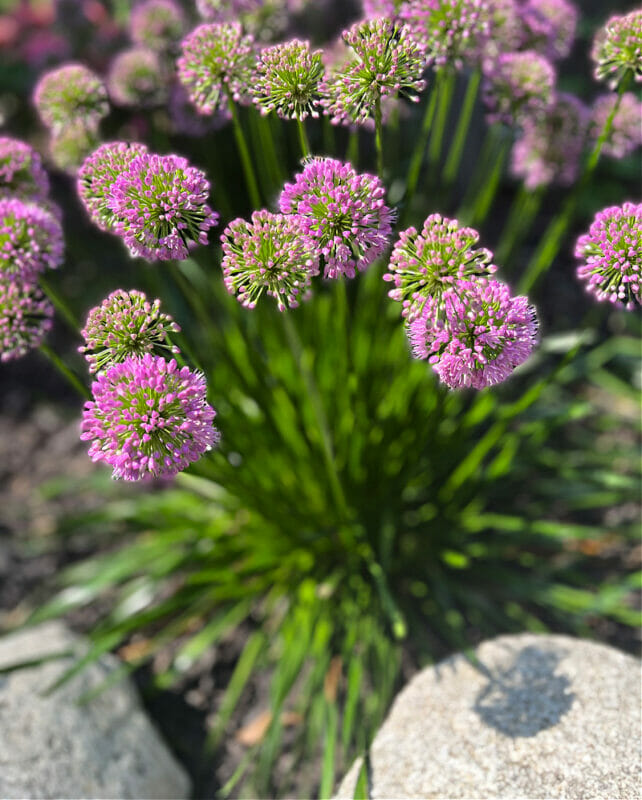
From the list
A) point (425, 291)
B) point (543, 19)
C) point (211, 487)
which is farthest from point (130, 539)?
point (543, 19)

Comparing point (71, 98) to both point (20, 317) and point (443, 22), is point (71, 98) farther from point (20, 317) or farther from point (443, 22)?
point (443, 22)

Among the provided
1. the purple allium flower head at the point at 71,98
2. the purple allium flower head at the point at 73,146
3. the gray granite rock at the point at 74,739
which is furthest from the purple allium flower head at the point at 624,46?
the gray granite rock at the point at 74,739

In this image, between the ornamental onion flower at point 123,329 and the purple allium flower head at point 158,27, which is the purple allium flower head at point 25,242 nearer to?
the ornamental onion flower at point 123,329

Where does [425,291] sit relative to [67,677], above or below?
above

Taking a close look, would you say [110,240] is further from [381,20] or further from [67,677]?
[381,20]

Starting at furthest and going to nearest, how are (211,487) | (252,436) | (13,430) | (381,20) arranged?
1. (13,430)
2. (211,487)
3. (252,436)
4. (381,20)

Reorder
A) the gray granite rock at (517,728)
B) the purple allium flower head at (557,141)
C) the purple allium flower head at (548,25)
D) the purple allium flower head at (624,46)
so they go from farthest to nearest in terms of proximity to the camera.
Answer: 1. the purple allium flower head at (557,141)
2. the purple allium flower head at (548,25)
3. the gray granite rock at (517,728)
4. the purple allium flower head at (624,46)

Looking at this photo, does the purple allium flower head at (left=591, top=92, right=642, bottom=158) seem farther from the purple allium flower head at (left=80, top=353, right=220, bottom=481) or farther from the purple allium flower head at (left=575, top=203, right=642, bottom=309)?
the purple allium flower head at (left=80, top=353, right=220, bottom=481)
